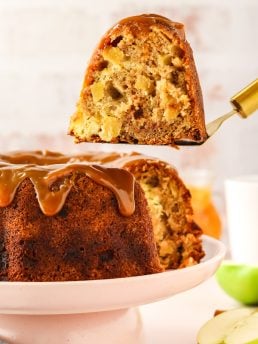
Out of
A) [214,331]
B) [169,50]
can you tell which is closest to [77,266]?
[214,331]

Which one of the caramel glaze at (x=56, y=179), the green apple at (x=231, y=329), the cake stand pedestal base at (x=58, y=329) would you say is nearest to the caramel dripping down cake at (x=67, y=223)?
the caramel glaze at (x=56, y=179)

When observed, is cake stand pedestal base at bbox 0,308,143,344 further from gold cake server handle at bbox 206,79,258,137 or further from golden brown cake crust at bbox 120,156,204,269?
gold cake server handle at bbox 206,79,258,137

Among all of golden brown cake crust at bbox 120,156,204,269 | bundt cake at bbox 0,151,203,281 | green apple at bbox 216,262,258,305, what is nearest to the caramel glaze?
bundt cake at bbox 0,151,203,281

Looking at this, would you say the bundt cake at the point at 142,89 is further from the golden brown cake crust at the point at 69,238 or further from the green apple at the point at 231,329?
the green apple at the point at 231,329

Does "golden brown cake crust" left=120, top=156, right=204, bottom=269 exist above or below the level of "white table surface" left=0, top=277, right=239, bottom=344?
above

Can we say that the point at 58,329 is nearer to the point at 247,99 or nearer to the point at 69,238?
the point at 69,238

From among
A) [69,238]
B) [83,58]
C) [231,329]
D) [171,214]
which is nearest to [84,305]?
[69,238]

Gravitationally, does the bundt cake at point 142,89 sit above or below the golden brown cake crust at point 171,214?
above
